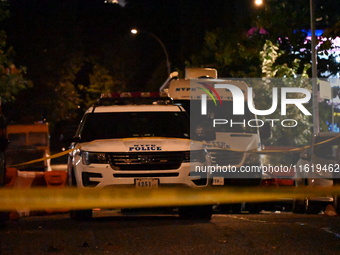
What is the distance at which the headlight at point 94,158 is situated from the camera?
43.1ft

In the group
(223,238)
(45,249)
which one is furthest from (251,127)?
(45,249)

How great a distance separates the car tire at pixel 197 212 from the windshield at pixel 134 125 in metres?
1.28

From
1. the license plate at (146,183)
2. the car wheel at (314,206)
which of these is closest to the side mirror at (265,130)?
the car wheel at (314,206)

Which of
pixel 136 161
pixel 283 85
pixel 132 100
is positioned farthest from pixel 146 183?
pixel 283 85

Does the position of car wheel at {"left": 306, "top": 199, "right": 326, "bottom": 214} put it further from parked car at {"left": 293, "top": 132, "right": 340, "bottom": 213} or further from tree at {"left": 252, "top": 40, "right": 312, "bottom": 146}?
tree at {"left": 252, "top": 40, "right": 312, "bottom": 146}

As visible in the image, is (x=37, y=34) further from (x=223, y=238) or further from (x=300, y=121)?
(x=223, y=238)

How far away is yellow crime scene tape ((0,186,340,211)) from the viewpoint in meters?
13.1

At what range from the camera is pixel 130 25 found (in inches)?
3583

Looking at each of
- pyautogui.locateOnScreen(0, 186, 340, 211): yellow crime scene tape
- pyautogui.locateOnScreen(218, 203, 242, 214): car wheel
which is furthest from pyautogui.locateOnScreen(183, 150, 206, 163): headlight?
pyautogui.locateOnScreen(218, 203, 242, 214): car wheel

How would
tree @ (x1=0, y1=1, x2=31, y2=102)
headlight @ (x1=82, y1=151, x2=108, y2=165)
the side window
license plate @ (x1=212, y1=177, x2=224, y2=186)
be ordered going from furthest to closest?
tree @ (x1=0, y1=1, x2=31, y2=102)
the side window
license plate @ (x1=212, y1=177, x2=224, y2=186)
headlight @ (x1=82, y1=151, x2=108, y2=165)

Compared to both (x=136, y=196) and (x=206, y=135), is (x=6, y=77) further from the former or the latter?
(x=136, y=196)

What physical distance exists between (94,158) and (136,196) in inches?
36.5

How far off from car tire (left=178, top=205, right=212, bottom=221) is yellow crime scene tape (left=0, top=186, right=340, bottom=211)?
0.32 feet

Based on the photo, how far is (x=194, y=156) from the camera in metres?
13.3
